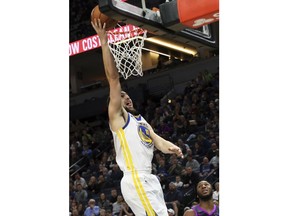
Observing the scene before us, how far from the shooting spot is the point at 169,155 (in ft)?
36.7

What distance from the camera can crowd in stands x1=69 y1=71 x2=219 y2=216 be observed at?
30.6ft

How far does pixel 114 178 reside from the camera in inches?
455

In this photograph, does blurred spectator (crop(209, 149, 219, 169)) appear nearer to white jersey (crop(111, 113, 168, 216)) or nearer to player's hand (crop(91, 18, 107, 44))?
white jersey (crop(111, 113, 168, 216))

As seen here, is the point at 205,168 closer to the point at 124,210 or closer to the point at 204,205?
the point at 124,210

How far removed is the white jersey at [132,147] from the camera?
4.36 meters

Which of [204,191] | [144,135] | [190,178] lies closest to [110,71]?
[144,135]

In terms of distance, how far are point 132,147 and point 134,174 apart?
0.64ft

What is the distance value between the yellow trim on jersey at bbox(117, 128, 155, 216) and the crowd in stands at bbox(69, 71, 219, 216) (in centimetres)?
353

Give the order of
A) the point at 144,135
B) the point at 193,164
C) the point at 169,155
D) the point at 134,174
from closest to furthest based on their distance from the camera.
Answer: the point at 134,174, the point at 144,135, the point at 193,164, the point at 169,155

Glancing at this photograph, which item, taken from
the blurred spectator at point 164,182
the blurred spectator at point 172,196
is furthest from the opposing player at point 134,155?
the blurred spectator at point 164,182

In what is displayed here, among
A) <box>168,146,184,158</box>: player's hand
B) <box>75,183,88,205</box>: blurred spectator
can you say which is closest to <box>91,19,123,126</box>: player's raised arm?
<box>168,146,184,158</box>: player's hand
